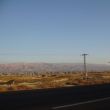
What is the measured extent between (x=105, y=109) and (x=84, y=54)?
7099 centimetres

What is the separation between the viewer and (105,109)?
13.0m

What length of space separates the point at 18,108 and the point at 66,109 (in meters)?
2.06

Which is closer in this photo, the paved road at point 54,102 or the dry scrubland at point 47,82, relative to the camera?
the paved road at point 54,102

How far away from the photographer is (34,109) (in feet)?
41.9

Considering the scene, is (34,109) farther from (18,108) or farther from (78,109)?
(78,109)

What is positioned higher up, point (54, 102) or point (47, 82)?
point (47, 82)

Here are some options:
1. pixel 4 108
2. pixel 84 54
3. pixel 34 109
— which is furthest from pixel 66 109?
pixel 84 54

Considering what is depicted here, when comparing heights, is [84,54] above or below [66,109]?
above

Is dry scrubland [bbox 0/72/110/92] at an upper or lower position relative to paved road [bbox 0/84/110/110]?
upper

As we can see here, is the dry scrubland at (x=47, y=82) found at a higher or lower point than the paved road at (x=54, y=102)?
higher

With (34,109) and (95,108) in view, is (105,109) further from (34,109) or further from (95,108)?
(34,109)

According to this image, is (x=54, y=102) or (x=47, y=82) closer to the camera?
(x=54, y=102)

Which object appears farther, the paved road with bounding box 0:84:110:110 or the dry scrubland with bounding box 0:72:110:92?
the dry scrubland with bounding box 0:72:110:92

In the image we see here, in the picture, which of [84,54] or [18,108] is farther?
[84,54]
